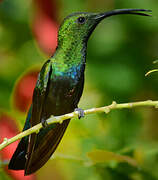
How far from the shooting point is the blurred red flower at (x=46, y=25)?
6.20ft

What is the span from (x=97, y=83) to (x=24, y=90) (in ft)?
1.52

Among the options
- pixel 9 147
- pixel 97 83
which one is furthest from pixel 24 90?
pixel 97 83

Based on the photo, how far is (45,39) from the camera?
189 centimetres

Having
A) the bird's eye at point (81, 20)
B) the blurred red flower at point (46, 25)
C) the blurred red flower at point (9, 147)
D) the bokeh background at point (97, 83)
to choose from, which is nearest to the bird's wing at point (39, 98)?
the bird's eye at point (81, 20)

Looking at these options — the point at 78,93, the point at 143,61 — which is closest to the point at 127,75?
the point at 143,61

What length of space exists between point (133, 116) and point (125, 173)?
0.48 m

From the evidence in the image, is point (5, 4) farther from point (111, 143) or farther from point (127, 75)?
point (111, 143)

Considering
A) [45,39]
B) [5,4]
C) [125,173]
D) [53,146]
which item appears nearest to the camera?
[53,146]

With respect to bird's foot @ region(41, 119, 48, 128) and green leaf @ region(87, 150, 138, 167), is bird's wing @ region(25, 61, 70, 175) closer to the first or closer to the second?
bird's foot @ region(41, 119, 48, 128)

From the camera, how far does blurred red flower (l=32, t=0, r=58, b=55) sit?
6.20 ft

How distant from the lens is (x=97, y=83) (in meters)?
2.08

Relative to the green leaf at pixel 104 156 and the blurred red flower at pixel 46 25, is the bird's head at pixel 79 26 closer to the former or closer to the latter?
the green leaf at pixel 104 156

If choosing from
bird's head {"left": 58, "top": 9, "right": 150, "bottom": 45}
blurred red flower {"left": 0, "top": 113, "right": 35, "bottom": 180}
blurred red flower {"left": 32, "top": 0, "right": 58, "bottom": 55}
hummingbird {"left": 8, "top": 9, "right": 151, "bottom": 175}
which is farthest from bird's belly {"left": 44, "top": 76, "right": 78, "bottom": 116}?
blurred red flower {"left": 32, "top": 0, "right": 58, "bottom": 55}

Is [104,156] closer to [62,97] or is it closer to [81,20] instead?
[62,97]
